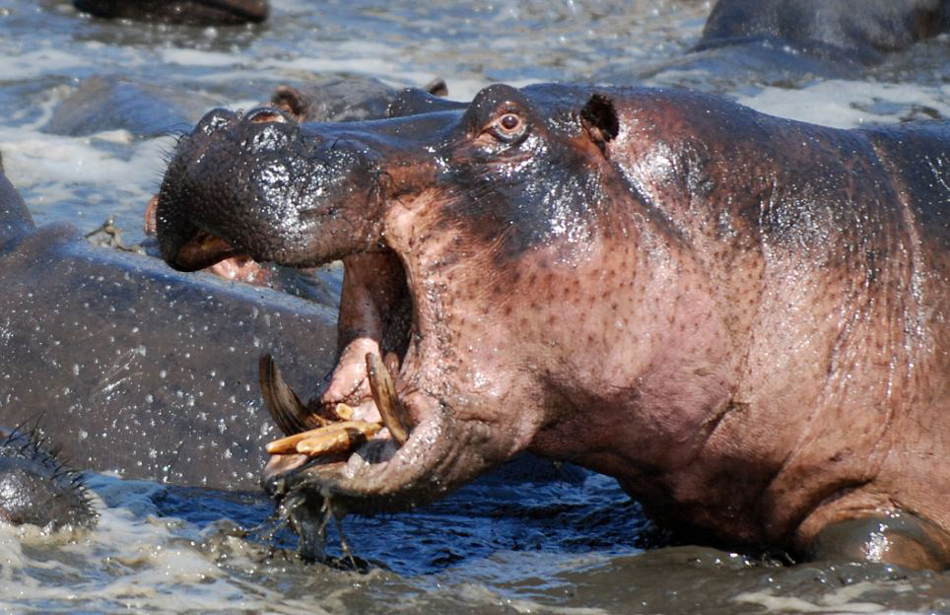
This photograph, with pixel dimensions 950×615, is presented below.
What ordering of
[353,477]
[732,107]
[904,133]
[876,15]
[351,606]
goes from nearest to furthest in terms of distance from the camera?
[353,477] < [351,606] < [732,107] < [904,133] < [876,15]

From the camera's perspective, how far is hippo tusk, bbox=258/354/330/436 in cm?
436

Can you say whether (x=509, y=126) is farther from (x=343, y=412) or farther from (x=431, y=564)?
(x=431, y=564)

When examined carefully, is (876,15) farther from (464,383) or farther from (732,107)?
(464,383)

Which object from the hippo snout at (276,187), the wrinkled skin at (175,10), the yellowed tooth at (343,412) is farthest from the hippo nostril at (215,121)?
the wrinkled skin at (175,10)

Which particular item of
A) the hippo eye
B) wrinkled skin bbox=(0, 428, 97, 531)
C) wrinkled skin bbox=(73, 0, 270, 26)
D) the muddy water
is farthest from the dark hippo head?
wrinkled skin bbox=(73, 0, 270, 26)

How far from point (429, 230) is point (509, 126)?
364 mm

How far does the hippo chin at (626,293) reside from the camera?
4.11 meters

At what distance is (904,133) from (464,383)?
70.0 inches

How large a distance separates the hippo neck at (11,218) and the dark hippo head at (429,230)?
2.29m

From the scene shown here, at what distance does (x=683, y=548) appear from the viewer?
16.4ft

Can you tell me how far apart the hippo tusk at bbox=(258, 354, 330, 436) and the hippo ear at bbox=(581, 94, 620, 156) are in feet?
3.32

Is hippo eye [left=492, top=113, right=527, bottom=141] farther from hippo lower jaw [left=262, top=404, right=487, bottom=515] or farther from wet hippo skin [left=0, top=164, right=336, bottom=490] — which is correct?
wet hippo skin [left=0, top=164, right=336, bottom=490]

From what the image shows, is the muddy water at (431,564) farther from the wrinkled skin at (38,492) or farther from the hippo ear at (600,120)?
the hippo ear at (600,120)

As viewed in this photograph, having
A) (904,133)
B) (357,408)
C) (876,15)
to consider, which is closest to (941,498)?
(904,133)
